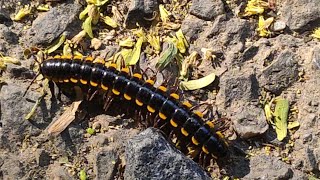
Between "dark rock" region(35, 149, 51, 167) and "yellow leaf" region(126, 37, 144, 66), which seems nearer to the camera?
"dark rock" region(35, 149, 51, 167)

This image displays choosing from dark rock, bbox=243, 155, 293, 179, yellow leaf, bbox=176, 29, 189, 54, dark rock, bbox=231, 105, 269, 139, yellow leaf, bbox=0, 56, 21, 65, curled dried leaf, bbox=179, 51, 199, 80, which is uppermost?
yellow leaf, bbox=176, 29, 189, 54

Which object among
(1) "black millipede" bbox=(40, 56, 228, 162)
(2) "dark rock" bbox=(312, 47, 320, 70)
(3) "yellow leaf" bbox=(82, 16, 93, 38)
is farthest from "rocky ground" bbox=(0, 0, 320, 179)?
(1) "black millipede" bbox=(40, 56, 228, 162)

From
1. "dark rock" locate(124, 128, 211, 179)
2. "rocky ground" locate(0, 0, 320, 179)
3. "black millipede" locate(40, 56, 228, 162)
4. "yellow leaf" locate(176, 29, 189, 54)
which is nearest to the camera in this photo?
"dark rock" locate(124, 128, 211, 179)

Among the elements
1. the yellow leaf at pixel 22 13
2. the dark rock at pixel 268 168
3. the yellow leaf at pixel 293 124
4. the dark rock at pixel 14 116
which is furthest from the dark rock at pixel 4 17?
the yellow leaf at pixel 293 124

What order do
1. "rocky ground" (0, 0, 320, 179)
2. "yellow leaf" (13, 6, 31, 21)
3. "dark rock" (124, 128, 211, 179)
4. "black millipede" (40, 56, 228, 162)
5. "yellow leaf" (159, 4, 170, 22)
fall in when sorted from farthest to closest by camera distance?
"yellow leaf" (13, 6, 31, 21), "yellow leaf" (159, 4, 170, 22), "rocky ground" (0, 0, 320, 179), "black millipede" (40, 56, 228, 162), "dark rock" (124, 128, 211, 179)

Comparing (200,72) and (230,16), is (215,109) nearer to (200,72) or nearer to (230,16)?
(200,72)

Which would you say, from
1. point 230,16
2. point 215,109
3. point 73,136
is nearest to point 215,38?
point 230,16

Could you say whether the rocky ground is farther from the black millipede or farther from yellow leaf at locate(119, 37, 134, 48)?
the black millipede
